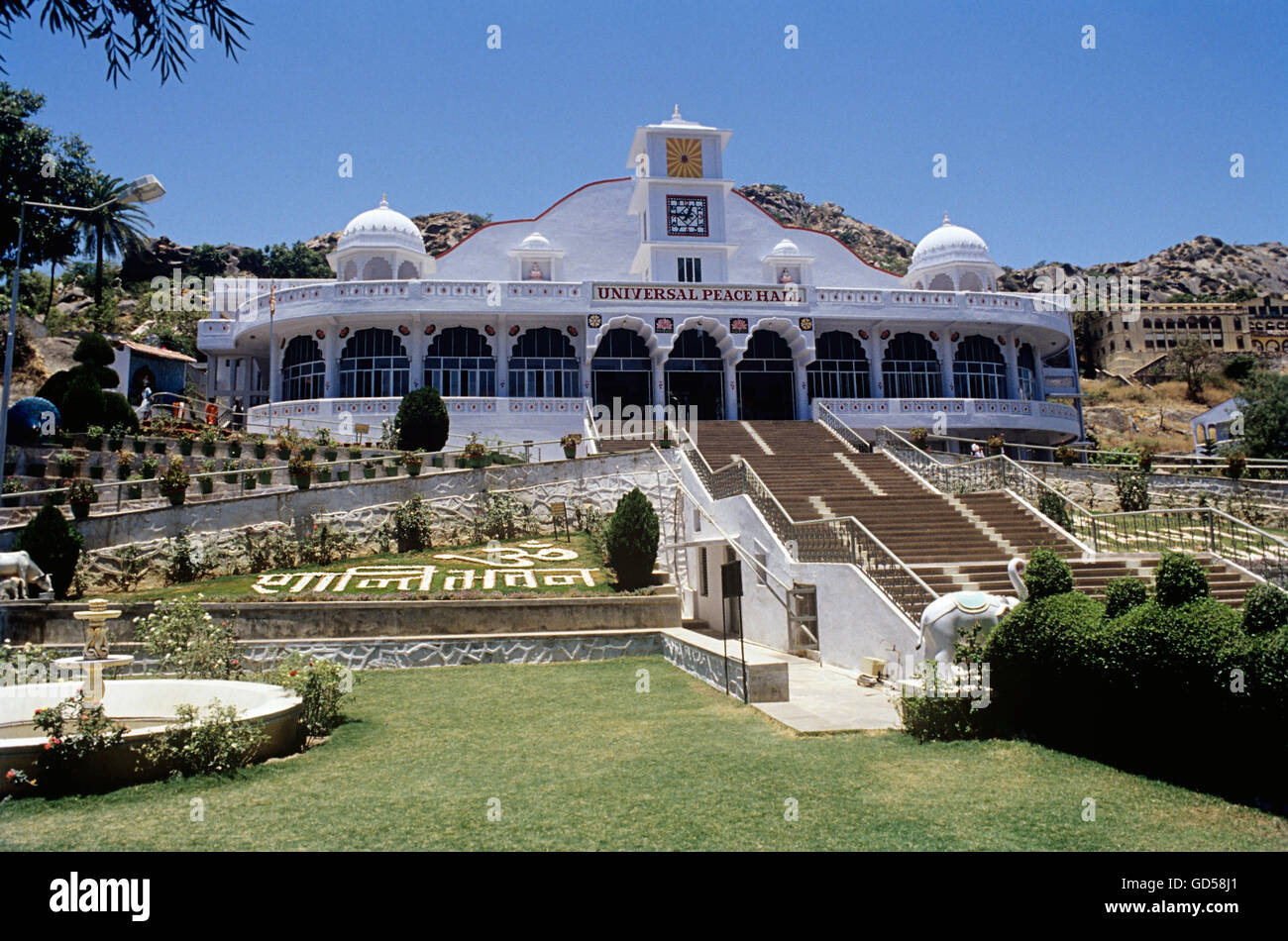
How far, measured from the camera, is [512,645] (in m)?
17.2

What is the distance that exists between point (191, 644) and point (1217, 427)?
160ft

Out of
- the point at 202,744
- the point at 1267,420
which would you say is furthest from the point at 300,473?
the point at 1267,420

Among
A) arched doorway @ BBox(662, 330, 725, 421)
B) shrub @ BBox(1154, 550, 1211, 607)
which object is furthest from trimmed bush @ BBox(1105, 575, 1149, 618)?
arched doorway @ BBox(662, 330, 725, 421)

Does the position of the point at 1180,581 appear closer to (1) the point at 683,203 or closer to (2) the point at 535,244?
(1) the point at 683,203

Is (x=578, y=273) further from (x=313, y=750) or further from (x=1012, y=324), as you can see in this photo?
(x=313, y=750)

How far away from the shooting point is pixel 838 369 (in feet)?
127

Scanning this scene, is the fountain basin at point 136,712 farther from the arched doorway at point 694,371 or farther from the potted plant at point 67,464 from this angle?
the arched doorway at point 694,371

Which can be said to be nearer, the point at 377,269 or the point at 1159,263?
the point at 377,269

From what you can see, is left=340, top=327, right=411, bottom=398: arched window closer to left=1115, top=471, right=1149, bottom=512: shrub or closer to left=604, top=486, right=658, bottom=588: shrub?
left=604, top=486, right=658, bottom=588: shrub

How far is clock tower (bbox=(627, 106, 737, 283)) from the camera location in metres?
39.5

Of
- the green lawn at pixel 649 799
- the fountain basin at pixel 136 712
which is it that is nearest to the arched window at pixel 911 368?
the green lawn at pixel 649 799
